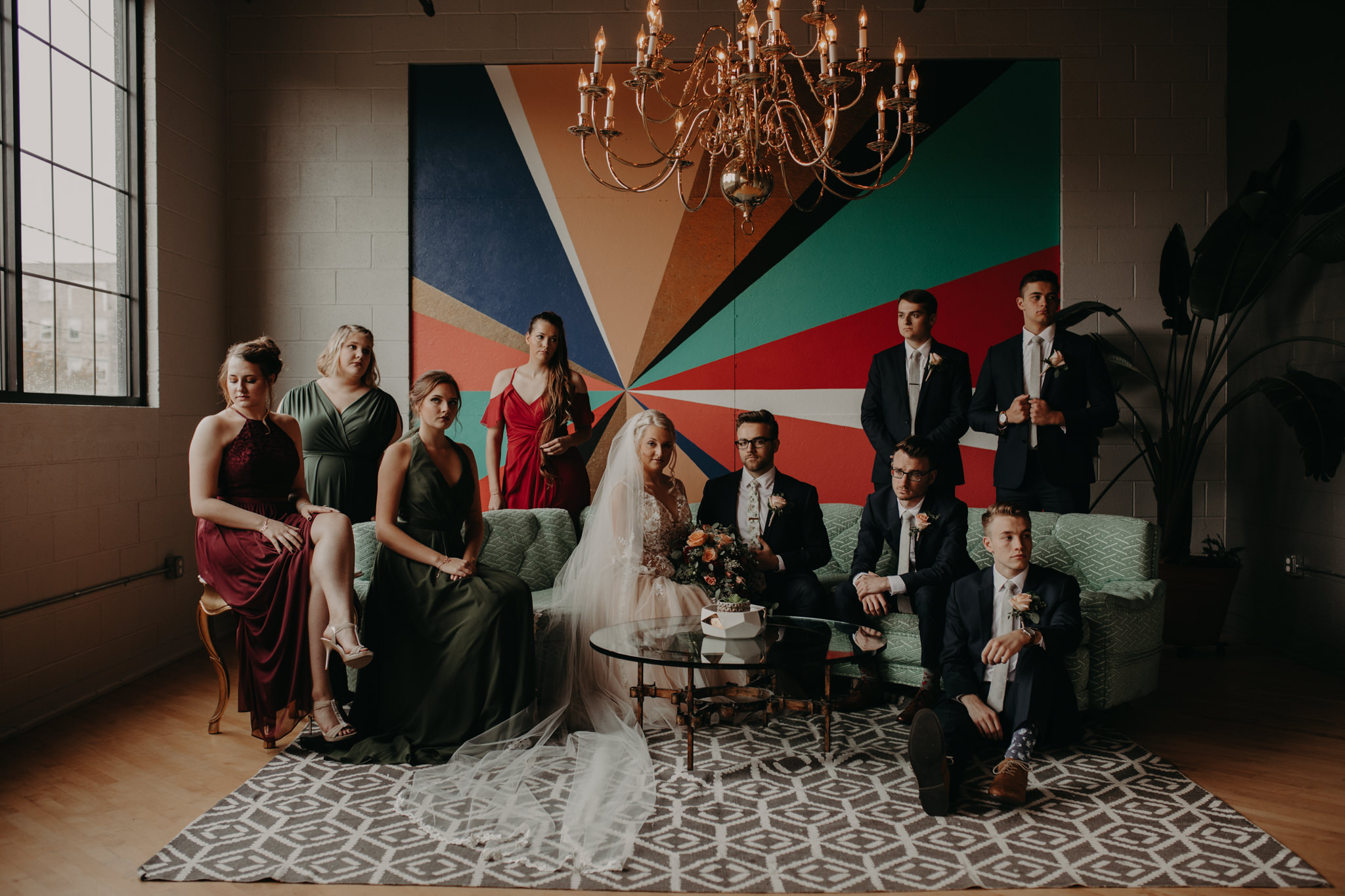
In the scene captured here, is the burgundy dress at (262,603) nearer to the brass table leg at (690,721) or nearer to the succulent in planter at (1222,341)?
the brass table leg at (690,721)

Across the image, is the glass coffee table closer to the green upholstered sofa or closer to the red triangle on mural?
the green upholstered sofa

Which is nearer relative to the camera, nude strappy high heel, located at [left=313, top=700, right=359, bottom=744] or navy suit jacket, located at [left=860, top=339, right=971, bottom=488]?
nude strappy high heel, located at [left=313, top=700, right=359, bottom=744]

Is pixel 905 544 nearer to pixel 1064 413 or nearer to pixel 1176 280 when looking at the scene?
pixel 1064 413

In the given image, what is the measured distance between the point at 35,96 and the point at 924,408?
431cm

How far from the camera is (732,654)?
2873 mm

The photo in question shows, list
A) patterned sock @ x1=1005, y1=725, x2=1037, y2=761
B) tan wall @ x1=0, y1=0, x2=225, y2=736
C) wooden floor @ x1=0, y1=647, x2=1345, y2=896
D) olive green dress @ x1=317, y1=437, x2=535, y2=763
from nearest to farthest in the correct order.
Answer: wooden floor @ x1=0, y1=647, x2=1345, y2=896 → patterned sock @ x1=1005, y1=725, x2=1037, y2=761 → olive green dress @ x1=317, y1=437, x2=535, y2=763 → tan wall @ x1=0, y1=0, x2=225, y2=736

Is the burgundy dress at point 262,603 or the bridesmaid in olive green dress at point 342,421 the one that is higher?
the bridesmaid in olive green dress at point 342,421

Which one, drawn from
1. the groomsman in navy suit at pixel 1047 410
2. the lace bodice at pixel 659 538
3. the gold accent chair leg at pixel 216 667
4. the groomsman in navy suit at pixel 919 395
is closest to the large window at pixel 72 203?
the gold accent chair leg at pixel 216 667

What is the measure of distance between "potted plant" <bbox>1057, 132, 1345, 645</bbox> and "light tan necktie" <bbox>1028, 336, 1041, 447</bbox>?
79 centimetres

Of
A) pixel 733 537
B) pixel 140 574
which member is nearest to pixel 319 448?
pixel 140 574

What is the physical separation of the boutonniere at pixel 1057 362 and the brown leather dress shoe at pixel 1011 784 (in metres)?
2.06

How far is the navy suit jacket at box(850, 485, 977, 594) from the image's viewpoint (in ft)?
11.6

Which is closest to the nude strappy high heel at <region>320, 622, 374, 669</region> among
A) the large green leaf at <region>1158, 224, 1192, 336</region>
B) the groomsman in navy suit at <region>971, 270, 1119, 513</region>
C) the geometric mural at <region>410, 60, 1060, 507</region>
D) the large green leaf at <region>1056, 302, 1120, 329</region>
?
the geometric mural at <region>410, 60, 1060, 507</region>

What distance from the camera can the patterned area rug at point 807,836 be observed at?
2.27 meters
